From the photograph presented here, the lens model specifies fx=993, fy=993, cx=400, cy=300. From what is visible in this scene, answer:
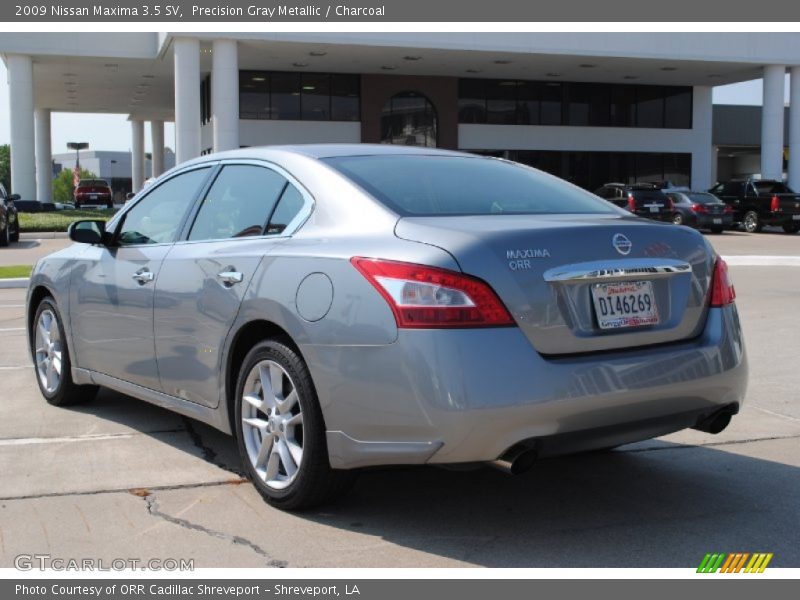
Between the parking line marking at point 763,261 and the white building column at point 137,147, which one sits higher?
the white building column at point 137,147

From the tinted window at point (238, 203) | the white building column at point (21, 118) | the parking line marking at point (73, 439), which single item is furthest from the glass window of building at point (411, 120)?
the tinted window at point (238, 203)

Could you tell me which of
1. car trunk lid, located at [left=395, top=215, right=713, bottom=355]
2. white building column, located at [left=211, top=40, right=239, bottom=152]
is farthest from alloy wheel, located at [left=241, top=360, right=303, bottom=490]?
white building column, located at [left=211, top=40, right=239, bottom=152]

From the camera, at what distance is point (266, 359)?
4508mm

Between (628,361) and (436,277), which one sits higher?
(436,277)

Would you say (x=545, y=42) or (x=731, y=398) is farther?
(x=545, y=42)

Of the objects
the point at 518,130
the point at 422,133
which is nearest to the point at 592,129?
the point at 518,130

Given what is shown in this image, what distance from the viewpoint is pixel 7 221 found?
25156 millimetres

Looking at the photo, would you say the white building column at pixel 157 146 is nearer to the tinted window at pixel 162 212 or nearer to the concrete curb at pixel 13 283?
the concrete curb at pixel 13 283

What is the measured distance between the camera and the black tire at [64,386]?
6.52 metres

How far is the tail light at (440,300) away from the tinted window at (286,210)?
37.9 inches

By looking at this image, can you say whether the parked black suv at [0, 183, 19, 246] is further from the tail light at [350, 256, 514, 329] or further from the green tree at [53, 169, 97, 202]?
the green tree at [53, 169, 97, 202]
